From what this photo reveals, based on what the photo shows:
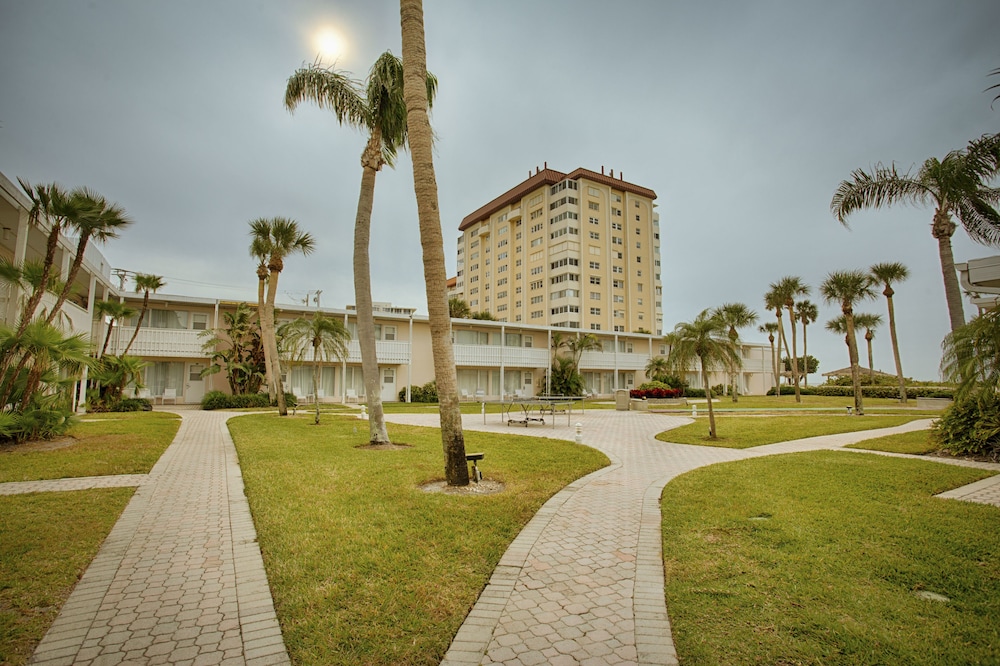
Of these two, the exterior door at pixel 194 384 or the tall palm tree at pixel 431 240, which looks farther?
the exterior door at pixel 194 384

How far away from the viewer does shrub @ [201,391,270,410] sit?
83.0ft

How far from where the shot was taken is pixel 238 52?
1191 cm

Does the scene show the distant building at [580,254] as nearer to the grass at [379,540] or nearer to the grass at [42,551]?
the grass at [379,540]

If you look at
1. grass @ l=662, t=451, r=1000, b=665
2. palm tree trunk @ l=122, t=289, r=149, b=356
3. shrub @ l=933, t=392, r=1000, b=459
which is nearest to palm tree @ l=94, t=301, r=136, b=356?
palm tree trunk @ l=122, t=289, r=149, b=356

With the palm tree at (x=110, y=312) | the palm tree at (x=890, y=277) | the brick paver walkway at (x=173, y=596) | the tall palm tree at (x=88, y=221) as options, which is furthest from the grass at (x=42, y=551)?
the palm tree at (x=890, y=277)

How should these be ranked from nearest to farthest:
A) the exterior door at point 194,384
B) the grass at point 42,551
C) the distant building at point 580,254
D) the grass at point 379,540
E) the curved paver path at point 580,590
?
the curved paver path at point 580,590
the grass at point 379,540
the grass at point 42,551
the exterior door at point 194,384
the distant building at point 580,254

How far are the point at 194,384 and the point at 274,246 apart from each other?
12.5m

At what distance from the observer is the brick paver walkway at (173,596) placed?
310cm

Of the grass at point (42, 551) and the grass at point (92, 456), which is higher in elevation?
the grass at point (92, 456)

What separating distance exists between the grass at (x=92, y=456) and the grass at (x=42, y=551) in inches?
70.0

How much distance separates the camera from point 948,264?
46.1 feet

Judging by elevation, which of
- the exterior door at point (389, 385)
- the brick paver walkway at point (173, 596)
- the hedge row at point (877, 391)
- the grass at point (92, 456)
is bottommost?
the brick paver walkway at point (173, 596)

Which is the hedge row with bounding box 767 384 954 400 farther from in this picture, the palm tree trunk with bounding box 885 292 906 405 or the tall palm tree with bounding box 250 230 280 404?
the tall palm tree with bounding box 250 230 280 404

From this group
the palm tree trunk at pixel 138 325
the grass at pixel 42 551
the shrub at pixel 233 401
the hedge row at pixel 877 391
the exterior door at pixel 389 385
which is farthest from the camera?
the hedge row at pixel 877 391
